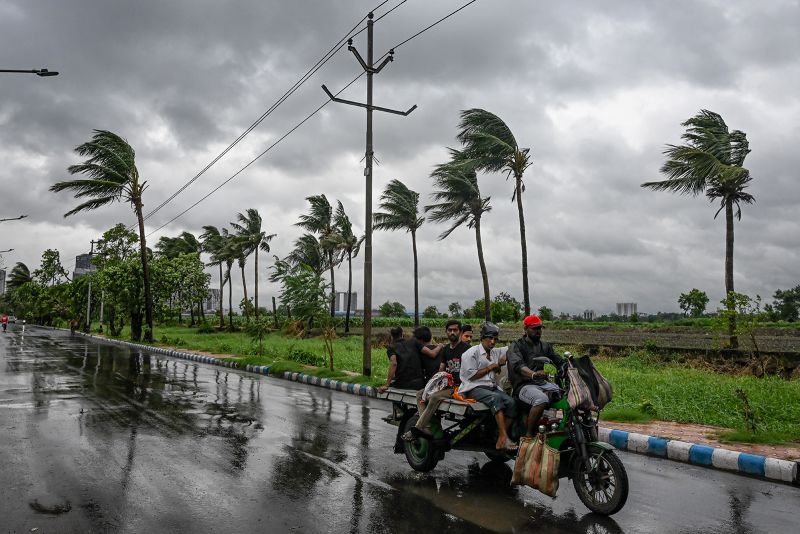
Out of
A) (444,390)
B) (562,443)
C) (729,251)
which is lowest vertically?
(562,443)

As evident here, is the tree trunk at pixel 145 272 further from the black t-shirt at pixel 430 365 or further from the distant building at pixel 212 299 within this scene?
the black t-shirt at pixel 430 365

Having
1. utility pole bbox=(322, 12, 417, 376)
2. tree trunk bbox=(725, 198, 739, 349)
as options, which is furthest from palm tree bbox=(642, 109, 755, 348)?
utility pole bbox=(322, 12, 417, 376)

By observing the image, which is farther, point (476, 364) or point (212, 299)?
point (212, 299)

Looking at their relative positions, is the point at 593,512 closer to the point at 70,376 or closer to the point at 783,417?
the point at 783,417

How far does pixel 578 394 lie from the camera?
504cm

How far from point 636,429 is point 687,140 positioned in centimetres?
1601

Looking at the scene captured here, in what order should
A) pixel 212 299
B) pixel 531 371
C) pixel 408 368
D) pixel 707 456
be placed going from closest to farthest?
pixel 531 371 < pixel 707 456 < pixel 408 368 < pixel 212 299

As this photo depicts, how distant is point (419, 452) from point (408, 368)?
1.37 metres

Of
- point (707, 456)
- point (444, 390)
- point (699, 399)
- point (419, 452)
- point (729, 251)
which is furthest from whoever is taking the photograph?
point (729, 251)

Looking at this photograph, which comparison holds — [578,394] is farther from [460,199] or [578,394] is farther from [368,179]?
[460,199]

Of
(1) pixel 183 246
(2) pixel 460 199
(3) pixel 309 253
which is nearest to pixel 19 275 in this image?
(1) pixel 183 246

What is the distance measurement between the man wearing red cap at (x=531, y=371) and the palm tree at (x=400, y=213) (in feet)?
111

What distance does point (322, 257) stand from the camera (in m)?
51.1

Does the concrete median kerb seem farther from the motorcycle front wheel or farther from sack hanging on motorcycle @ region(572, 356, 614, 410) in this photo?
sack hanging on motorcycle @ region(572, 356, 614, 410)
